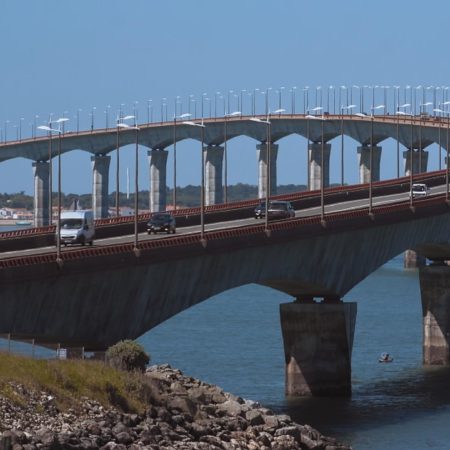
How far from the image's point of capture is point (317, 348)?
87.6 meters

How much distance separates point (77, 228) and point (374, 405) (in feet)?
52.4

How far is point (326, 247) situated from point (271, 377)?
838 cm

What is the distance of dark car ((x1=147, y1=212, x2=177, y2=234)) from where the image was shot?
89688 millimetres

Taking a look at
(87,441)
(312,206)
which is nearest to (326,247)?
(312,206)

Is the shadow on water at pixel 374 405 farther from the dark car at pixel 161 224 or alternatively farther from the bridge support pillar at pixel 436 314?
the dark car at pixel 161 224

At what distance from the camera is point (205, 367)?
97250 millimetres

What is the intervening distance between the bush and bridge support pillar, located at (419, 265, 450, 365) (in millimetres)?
46283

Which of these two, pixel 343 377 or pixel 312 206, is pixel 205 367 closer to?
pixel 343 377

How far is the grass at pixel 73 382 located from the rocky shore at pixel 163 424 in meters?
0.30

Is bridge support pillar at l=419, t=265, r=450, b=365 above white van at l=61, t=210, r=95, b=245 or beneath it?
beneath

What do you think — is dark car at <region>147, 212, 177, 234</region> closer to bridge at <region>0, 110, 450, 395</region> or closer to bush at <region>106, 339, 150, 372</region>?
bridge at <region>0, 110, 450, 395</region>

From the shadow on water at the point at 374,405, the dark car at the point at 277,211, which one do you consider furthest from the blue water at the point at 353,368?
the dark car at the point at 277,211

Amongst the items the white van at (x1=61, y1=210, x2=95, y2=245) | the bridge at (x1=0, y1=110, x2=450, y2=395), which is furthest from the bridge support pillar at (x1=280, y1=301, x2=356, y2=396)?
→ the white van at (x1=61, y1=210, x2=95, y2=245)

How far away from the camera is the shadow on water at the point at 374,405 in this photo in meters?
75.9
